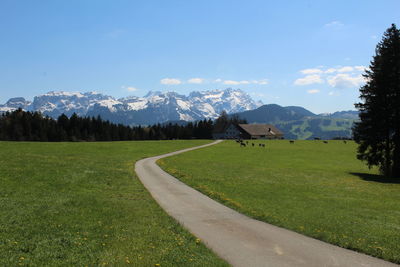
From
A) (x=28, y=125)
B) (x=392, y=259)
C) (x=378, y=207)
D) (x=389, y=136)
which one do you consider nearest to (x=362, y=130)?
(x=389, y=136)

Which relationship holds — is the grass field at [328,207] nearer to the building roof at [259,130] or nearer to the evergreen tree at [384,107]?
the evergreen tree at [384,107]

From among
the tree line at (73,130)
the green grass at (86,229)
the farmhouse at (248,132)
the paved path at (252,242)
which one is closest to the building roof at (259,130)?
the farmhouse at (248,132)

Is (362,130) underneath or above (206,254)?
above

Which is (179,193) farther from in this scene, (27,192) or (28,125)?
(28,125)

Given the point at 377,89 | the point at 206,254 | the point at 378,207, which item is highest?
the point at 377,89

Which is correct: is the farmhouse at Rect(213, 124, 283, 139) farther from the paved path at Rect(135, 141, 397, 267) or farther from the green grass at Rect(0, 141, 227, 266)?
the paved path at Rect(135, 141, 397, 267)

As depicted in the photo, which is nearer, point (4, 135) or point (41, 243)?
point (41, 243)

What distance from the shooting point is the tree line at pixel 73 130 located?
11762 cm

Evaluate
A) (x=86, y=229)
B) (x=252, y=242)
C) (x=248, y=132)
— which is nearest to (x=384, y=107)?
(x=252, y=242)

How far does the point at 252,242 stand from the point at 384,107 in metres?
38.7

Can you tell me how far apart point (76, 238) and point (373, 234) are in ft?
43.5

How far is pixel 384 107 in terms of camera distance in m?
42.2

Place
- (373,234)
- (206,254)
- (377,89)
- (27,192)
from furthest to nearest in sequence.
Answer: (377,89), (27,192), (373,234), (206,254)

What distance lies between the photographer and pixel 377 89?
140 feet
